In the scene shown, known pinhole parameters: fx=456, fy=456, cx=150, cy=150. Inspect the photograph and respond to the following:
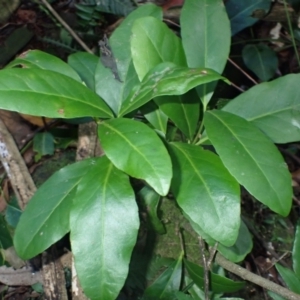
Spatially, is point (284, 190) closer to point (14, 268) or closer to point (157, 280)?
point (157, 280)

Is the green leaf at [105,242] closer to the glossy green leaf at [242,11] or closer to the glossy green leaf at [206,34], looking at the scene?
the glossy green leaf at [206,34]

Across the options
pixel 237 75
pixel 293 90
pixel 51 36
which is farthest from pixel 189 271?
pixel 51 36

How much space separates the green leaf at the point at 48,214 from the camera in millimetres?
1104

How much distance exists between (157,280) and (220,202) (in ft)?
1.46

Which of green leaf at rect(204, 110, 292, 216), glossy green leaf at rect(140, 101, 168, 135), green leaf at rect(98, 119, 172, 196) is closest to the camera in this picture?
green leaf at rect(98, 119, 172, 196)

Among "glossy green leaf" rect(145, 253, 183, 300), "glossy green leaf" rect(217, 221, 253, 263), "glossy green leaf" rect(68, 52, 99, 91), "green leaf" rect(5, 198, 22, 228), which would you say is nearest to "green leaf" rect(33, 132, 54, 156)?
"green leaf" rect(5, 198, 22, 228)

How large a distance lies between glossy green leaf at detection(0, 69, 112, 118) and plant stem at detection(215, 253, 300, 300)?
572 millimetres

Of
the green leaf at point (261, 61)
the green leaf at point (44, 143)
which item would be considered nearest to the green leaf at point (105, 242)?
the green leaf at point (44, 143)

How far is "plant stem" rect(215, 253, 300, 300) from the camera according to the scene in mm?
1200

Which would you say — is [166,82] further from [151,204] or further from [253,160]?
[151,204]

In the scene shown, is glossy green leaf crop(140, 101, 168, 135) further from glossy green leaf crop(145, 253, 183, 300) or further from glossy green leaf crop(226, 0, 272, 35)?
glossy green leaf crop(226, 0, 272, 35)

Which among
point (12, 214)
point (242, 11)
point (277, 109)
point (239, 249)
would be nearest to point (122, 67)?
point (277, 109)

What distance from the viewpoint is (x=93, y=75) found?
52.7 inches

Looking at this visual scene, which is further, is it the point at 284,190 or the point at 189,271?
the point at 189,271
